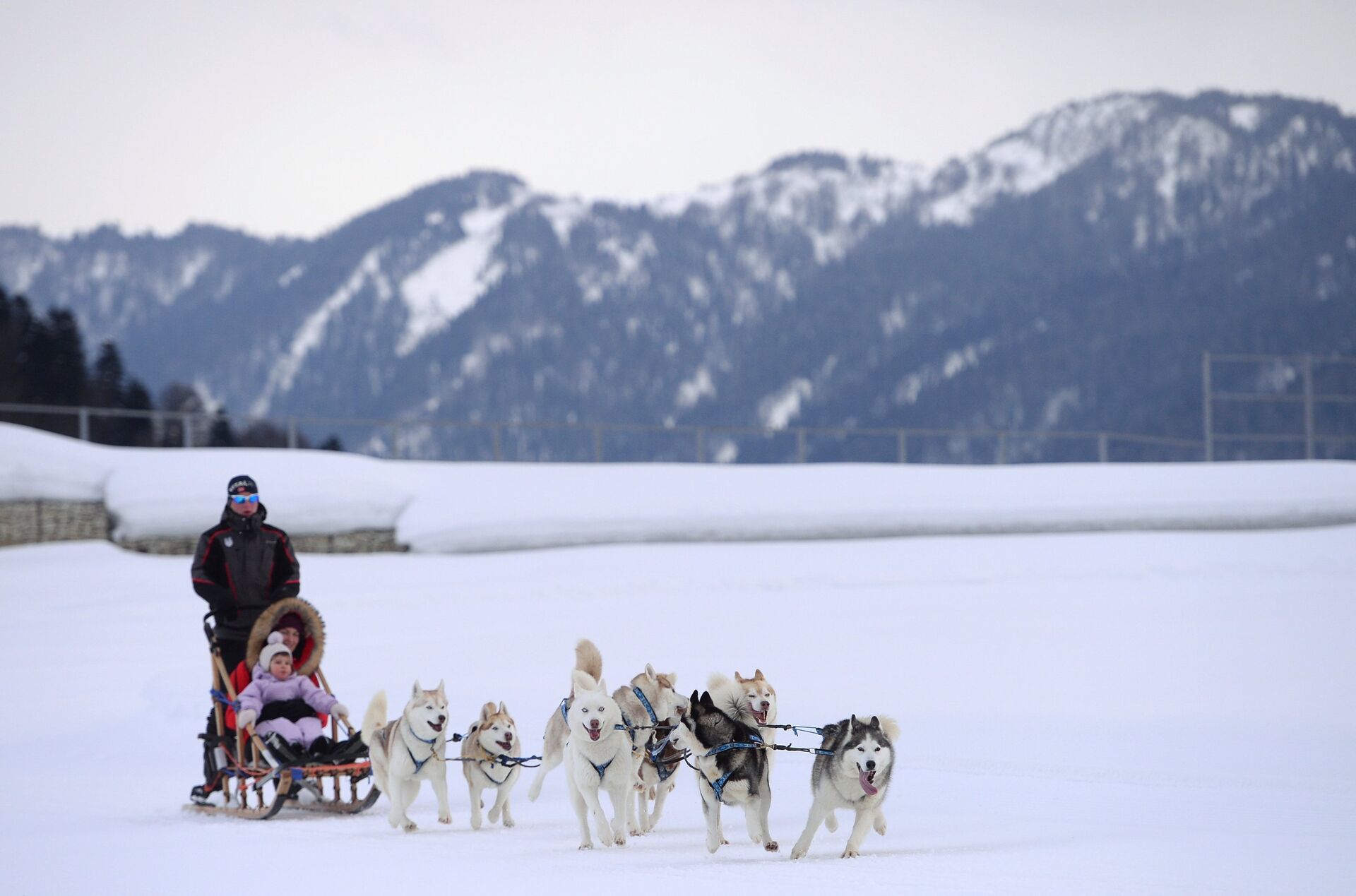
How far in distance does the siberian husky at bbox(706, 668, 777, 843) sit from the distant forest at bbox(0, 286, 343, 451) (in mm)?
40937

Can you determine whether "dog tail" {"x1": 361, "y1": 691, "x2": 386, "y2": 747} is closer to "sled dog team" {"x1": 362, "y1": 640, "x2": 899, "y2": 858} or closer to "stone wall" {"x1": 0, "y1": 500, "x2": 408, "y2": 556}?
"sled dog team" {"x1": 362, "y1": 640, "x2": 899, "y2": 858}

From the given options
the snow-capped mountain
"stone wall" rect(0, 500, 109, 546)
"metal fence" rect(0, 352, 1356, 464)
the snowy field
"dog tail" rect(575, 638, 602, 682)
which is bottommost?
the snowy field

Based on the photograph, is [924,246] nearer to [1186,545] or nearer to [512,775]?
[1186,545]

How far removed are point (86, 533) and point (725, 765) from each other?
50.4 feet

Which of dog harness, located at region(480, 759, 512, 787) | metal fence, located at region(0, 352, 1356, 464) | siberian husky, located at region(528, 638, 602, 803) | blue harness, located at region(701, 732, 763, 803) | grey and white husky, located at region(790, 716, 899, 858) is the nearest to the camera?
grey and white husky, located at region(790, 716, 899, 858)

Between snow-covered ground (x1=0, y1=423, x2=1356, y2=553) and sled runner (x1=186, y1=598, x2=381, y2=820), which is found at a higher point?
snow-covered ground (x1=0, y1=423, x2=1356, y2=553)

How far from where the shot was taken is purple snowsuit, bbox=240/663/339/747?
27.1ft

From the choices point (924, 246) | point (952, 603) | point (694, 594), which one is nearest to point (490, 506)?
point (694, 594)

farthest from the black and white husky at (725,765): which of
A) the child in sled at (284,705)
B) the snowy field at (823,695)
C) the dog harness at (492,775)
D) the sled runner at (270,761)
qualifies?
the child in sled at (284,705)

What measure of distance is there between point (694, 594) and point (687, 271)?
13603 cm

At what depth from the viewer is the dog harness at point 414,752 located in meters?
7.38

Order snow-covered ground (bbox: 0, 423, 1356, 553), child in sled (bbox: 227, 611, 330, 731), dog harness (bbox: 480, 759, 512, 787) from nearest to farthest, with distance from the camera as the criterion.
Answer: dog harness (bbox: 480, 759, 512, 787)
child in sled (bbox: 227, 611, 330, 731)
snow-covered ground (bbox: 0, 423, 1356, 553)

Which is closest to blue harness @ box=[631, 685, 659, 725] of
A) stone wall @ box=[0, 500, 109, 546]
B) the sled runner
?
the sled runner

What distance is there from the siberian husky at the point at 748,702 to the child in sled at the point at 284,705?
8.09 ft
